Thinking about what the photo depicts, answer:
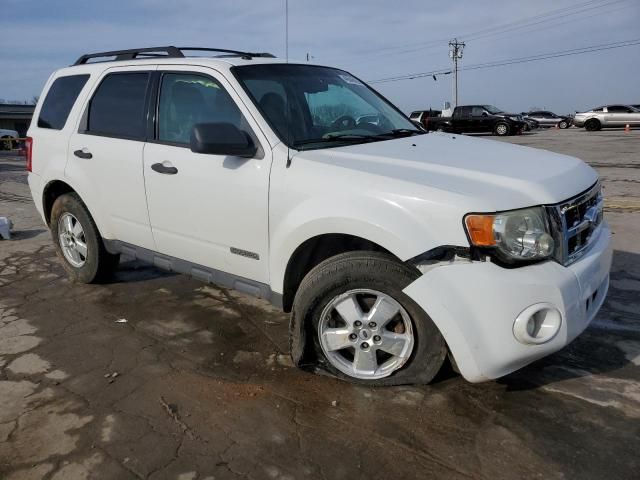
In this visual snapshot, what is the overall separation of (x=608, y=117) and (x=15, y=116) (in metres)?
54.1

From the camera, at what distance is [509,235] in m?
2.61

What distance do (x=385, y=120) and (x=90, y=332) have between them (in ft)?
8.78

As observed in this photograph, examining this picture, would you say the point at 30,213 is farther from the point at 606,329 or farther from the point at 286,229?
the point at 606,329

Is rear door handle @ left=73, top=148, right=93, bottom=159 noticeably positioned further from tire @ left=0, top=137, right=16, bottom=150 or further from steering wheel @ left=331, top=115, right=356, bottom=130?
tire @ left=0, top=137, right=16, bottom=150

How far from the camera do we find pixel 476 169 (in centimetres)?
293

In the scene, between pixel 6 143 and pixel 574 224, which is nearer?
pixel 574 224

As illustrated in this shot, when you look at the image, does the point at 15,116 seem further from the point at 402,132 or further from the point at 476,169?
the point at 476,169

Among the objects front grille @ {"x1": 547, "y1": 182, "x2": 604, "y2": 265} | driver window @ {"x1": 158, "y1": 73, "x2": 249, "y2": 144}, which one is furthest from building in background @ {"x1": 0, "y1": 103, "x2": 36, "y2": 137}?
front grille @ {"x1": 547, "y1": 182, "x2": 604, "y2": 265}

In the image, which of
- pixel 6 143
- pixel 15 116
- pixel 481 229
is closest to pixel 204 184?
pixel 481 229

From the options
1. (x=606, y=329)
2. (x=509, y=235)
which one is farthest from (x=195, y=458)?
(x=606, y=329)

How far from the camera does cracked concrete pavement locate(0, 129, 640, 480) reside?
2.57 m

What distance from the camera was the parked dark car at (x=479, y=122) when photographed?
29.4 metres

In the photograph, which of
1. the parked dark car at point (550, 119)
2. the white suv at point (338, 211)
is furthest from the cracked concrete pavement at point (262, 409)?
the parked dark car at point (550, 119)

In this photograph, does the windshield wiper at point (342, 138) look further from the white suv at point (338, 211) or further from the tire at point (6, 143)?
the tire at point (6, 143)
